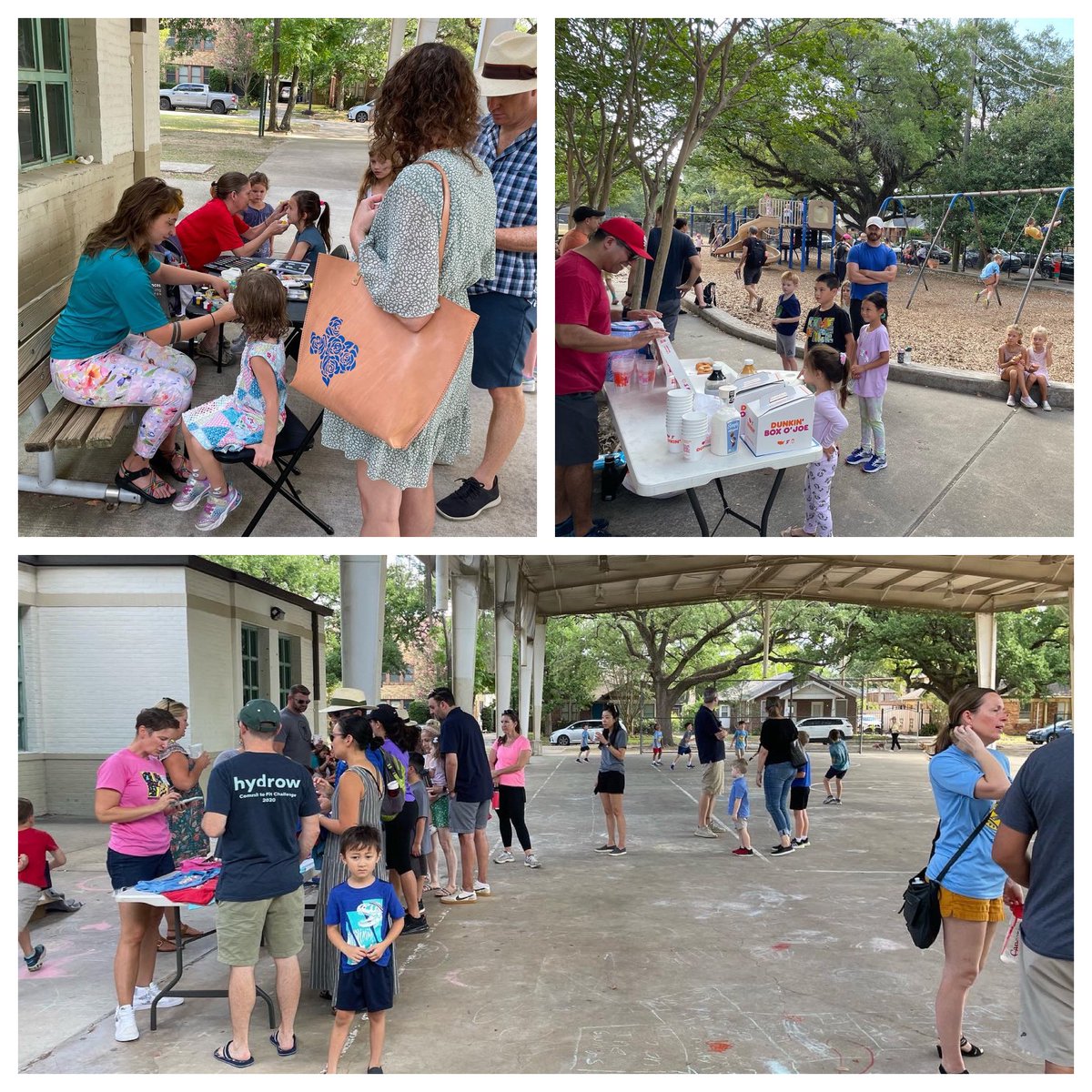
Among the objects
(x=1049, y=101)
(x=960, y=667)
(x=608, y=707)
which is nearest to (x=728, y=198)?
(x=1049, y=101)

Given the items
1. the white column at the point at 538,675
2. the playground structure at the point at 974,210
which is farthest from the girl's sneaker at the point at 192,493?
the white column at the point at 538,675

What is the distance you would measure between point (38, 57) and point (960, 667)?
2835 centimetres

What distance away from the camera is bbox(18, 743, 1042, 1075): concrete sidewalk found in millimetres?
3475

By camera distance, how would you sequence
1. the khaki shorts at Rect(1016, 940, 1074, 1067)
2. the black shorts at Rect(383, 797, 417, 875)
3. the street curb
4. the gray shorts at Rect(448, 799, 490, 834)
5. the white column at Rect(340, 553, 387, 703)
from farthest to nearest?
the street curb → the white column at Rect(340, 553, 387, 703) → the gray shorts at Rect(448, 799, 490, 834) → the black shorts at Rect(383, 797, 417, 875) → the khaki shorts at Rect(1016, 940, 1074, 1067)

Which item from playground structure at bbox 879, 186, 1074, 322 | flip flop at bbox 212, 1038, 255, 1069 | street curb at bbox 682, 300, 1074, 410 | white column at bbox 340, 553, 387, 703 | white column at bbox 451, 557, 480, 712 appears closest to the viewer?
flip flop at bbox 212, 1038, 255, 1069

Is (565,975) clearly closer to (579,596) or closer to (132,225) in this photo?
(132,225)

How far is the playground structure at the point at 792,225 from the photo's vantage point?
49.9 ft

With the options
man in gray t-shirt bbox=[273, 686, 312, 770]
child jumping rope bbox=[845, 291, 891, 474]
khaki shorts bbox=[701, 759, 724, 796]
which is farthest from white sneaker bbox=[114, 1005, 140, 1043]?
khaki shorts bbox=[701, 759, 724, 796]

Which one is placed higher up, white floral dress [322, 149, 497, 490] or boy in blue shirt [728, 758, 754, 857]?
white floral dress [322, 149, 497, 490]

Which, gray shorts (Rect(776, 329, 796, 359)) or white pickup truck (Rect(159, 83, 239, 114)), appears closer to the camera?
gray shorts (Rect(776, 329, 796, 359))

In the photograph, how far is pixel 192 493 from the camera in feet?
14.9

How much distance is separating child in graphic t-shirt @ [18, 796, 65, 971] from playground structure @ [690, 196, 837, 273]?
39.8 ft

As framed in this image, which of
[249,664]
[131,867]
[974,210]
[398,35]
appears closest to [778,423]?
[131,867]

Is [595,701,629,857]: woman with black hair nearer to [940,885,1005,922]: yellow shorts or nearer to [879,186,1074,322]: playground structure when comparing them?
[940,885,1005,922]: yellow shorts
